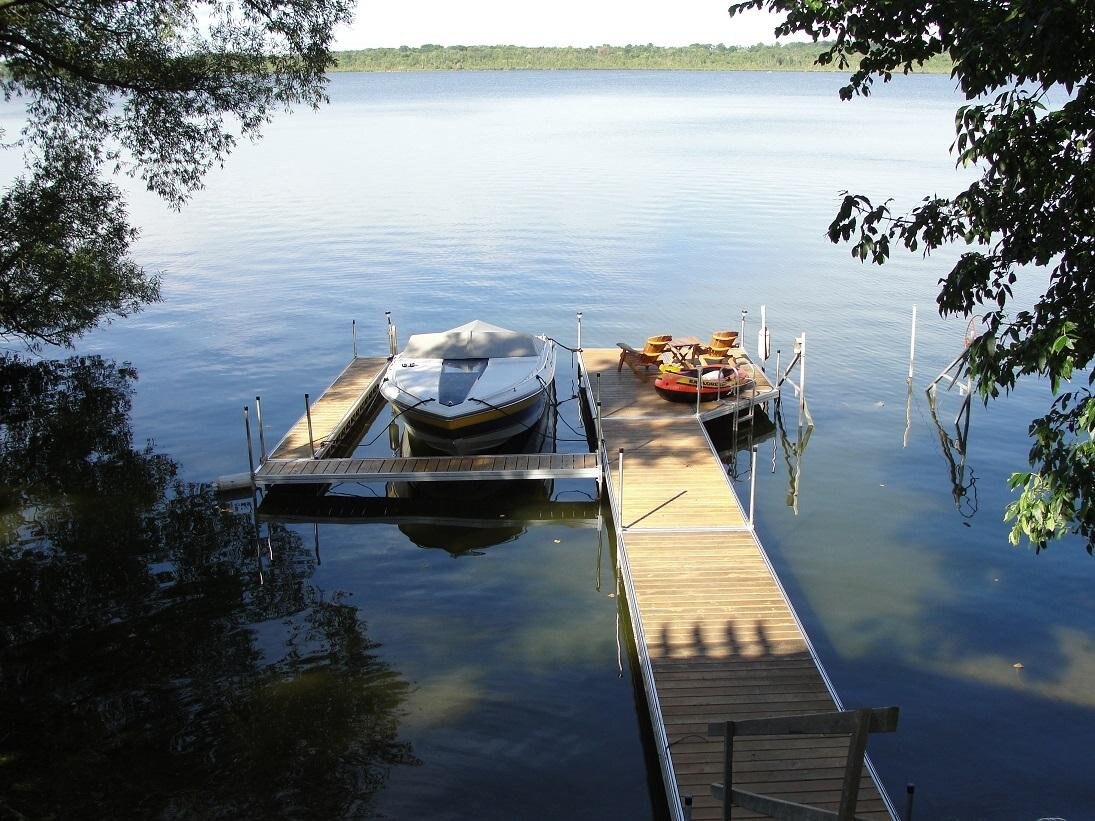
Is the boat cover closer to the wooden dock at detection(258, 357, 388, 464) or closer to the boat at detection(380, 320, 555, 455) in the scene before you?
the boat at detection(380, 320, 555, 455)

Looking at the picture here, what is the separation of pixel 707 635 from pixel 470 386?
8.30 m

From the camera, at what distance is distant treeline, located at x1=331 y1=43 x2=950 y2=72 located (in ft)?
604

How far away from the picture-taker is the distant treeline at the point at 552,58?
184125mm

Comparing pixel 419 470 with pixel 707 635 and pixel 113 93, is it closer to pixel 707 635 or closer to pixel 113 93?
pixel 707 635

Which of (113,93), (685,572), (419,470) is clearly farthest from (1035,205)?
(113,93)

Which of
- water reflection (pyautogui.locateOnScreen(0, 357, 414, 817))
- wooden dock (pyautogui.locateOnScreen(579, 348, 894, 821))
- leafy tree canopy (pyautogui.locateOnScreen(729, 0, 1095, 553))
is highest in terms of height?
leafy tree canopy (pyautogui.locateOnScreen(729, 0, 1095, 553))

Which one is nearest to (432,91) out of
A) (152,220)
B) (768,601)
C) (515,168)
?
(515,168)

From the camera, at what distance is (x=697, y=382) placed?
18.9 metres

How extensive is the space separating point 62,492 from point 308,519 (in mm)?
4546

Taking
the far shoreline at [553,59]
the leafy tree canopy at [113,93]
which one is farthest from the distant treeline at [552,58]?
the leafy tree canopy at [113,93]

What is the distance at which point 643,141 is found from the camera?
73.6 m

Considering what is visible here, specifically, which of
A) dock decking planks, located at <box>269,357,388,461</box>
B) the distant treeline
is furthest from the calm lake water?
the distant treeline

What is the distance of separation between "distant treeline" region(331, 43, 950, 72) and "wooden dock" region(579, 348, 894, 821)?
178 m

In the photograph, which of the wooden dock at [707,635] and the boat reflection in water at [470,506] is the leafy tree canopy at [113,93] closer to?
the boat reflection in water at [470,506]
